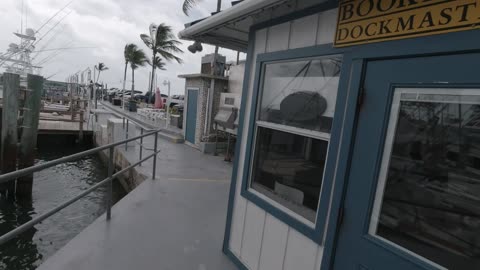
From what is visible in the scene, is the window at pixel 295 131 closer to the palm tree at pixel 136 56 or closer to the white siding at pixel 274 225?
the white siding at pixel 274 225

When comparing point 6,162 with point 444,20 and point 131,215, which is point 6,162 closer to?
point 131,215

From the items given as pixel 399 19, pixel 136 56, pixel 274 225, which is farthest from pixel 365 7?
pixel 136 56

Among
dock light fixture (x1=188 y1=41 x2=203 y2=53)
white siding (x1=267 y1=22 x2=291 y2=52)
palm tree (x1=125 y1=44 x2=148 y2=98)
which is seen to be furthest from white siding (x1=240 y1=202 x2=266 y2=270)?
palm tree (x1=125 y1=44 x2=148 y2=98)

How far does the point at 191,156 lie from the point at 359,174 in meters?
6.87

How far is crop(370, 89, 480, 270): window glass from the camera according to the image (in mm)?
1343

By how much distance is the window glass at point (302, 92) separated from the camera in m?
2.04

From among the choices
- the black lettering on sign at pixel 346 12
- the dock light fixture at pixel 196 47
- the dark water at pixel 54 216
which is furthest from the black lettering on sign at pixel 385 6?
the dark water at pixel 54 216

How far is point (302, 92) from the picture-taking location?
7.45ft

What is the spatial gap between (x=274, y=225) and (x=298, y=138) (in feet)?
2.49

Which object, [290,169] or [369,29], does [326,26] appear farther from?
[290,169]

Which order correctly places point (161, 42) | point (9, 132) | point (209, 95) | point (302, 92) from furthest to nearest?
point (161, 42) → point (209, 95) → point (9, 132) → point (302, 92)

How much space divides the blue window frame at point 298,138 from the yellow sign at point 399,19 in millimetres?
157

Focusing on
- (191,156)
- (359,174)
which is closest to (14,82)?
(191,156)

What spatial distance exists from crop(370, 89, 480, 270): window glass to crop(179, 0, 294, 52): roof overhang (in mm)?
1064
